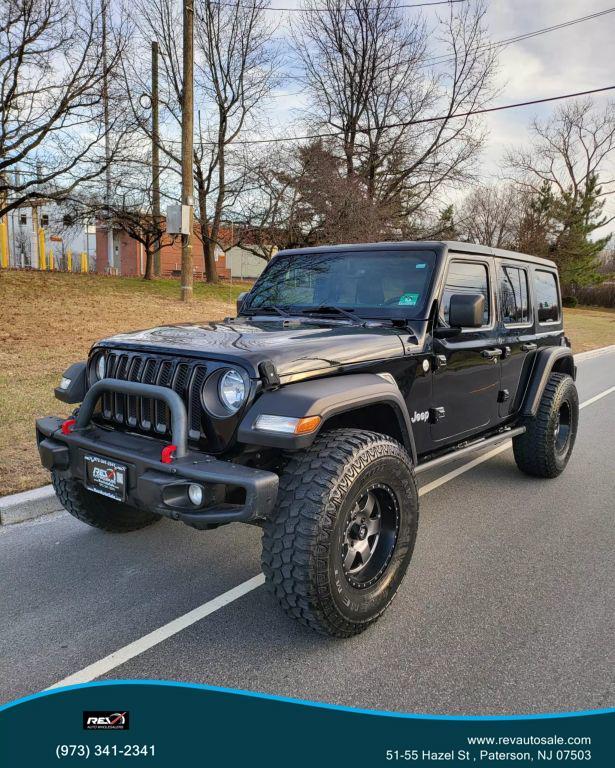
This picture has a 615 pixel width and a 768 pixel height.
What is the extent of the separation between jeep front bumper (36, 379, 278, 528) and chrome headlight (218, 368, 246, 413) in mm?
206

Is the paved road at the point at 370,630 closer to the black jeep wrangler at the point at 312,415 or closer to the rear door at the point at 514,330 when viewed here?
the black jeep wrangler at the point at 312,415

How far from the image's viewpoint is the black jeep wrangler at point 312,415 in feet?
8.87

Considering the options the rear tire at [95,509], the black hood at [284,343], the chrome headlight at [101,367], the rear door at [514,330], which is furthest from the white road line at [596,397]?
the chrome headlight at [101,367]

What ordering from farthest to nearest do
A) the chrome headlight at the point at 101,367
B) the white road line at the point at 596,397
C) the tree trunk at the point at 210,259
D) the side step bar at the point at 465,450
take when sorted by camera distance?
the tree trunk at the point at 210,259 < the white road line at the point at 596,397 < the side step bar at the point at 465,450 < the chrome headlight at the point at 101,367

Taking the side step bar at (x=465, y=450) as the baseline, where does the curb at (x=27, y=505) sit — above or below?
below

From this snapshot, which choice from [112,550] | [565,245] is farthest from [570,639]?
[565,245]

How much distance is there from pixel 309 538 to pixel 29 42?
50.6 feet

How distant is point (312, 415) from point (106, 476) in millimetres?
1095

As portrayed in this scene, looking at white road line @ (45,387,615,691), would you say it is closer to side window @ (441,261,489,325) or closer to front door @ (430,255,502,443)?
front door @ (430,255,502,443)

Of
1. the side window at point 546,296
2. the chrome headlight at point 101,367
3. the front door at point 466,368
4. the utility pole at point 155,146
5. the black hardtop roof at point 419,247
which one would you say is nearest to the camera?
the chrome headlight at point 101,367

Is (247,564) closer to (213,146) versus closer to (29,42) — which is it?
(29,42)

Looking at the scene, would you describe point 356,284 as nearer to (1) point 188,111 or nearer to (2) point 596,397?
(2) point 596,397

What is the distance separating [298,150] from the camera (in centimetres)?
2122

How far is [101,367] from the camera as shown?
3.55 metres
